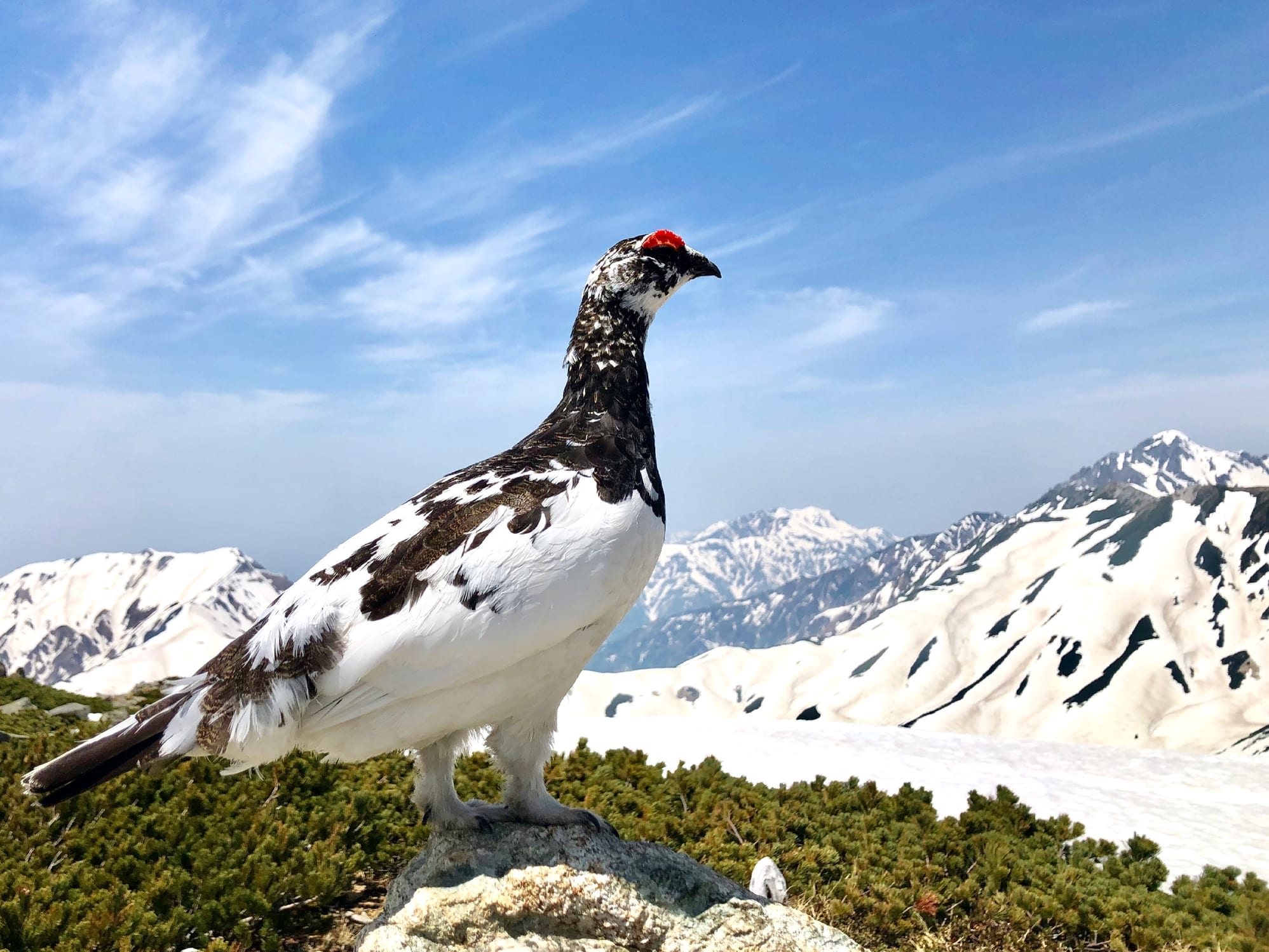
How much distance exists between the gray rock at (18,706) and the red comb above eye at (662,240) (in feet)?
41.1

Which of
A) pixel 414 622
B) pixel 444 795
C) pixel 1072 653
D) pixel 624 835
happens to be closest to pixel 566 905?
pixel 444 795

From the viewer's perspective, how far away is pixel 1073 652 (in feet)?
465

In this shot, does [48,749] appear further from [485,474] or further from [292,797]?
[485,474]

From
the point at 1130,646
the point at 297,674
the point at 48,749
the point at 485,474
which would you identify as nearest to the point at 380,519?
the point at 485,474

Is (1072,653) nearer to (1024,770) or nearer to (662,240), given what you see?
(1024,770)

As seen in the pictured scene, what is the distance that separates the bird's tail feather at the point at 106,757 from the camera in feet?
Result: 14.1

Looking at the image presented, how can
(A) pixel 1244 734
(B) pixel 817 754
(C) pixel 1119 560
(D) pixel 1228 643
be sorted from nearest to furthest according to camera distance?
1. (B) pixel 817 754
2. (A) pixel 1244 734
3. (D) pixel 1228 643
4. (C) pixel 1119 560

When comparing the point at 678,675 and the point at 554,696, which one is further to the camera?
the point at 678,675

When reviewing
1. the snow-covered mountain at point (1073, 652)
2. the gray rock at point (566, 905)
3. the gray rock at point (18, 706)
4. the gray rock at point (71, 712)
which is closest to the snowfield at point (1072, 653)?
the snow-covered mountain at point (1073, 652)

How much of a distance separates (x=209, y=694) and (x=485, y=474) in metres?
1.94

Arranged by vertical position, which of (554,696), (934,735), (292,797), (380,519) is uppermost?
(380,519)

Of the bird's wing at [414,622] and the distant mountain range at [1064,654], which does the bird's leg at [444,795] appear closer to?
the bird's wing at [414,622]

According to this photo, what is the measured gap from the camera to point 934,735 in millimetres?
15141

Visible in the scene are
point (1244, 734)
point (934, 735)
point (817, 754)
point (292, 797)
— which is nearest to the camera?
point (292, 797)
